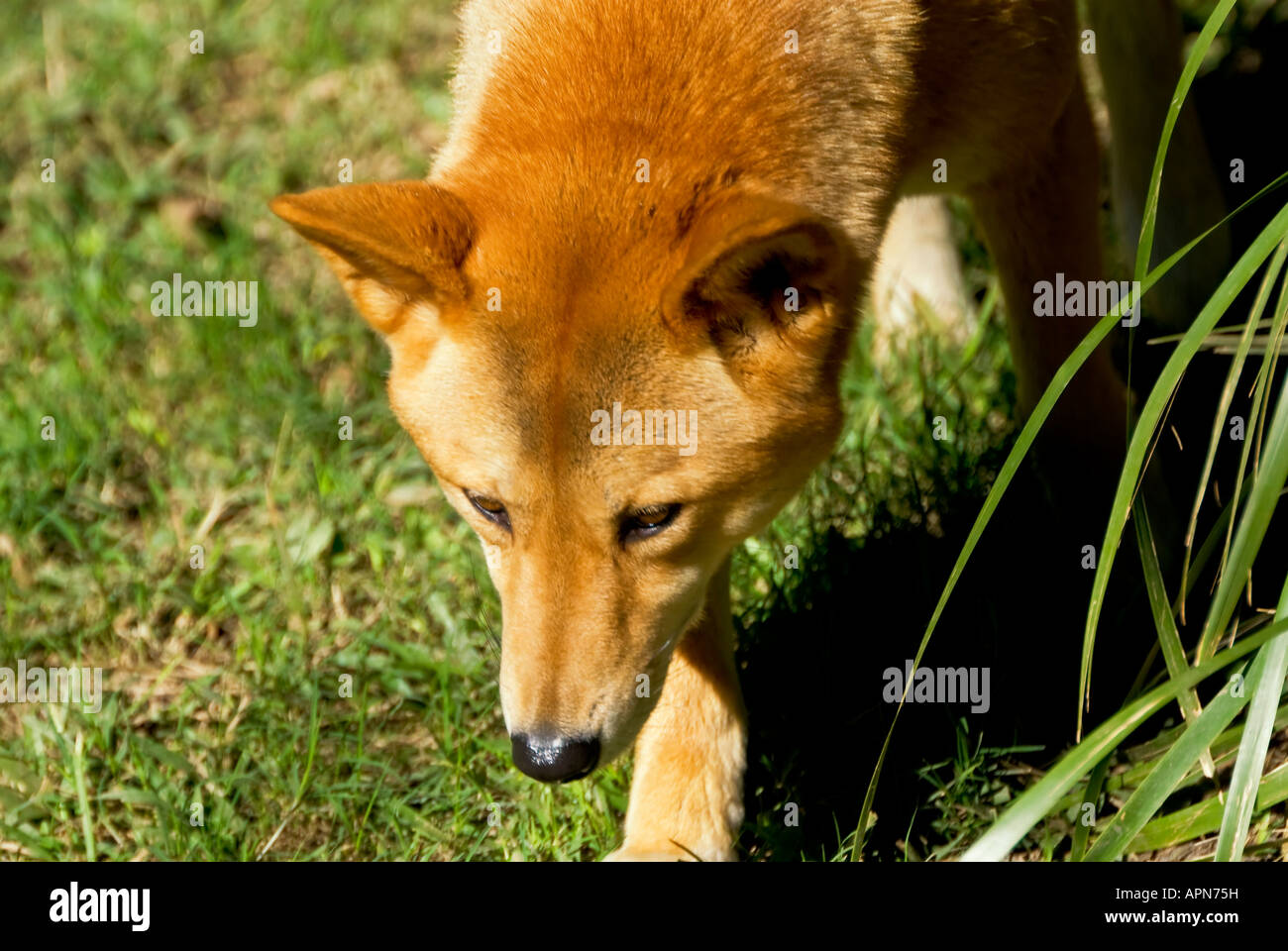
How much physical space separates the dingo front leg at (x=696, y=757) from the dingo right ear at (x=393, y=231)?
1249 mm

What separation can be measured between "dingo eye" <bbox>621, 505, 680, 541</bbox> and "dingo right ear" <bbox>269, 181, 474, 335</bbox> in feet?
2.08

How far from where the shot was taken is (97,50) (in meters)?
6.77

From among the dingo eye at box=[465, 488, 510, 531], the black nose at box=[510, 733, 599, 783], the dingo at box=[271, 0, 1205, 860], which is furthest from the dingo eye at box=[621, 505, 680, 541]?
the black nose at box=[510, 733, 599, 783]

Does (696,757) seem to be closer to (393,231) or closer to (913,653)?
(913,653)

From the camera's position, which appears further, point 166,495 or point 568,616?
point 166,495

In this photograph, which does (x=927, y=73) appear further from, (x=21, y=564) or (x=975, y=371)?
(x=21, y=564)

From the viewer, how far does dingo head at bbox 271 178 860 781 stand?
9.87ft

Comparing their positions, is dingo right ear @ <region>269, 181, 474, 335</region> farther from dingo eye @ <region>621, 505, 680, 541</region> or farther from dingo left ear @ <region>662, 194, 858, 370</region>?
dingo eye @ <region>621, 505, 680, 541</region>

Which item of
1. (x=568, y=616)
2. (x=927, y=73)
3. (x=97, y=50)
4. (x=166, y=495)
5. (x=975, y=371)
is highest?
(x=97, y=50)

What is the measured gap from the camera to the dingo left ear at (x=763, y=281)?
275cm

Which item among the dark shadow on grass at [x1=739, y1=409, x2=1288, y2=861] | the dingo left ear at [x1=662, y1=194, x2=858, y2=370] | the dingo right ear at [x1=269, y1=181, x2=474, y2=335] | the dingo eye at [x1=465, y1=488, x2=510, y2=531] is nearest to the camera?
the dingo left ear at [x1=662, y1=194, x2=858, y2=370]

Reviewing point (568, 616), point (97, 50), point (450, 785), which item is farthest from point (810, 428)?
point (97, 50)

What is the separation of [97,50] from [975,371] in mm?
4594
